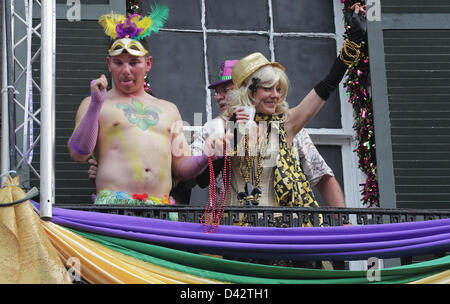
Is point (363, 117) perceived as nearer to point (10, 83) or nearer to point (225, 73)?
point (225, 73)

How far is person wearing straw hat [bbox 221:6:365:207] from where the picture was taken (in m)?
8.33

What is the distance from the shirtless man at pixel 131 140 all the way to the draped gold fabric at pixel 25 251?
1013 mm

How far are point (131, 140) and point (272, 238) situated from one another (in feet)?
4.67

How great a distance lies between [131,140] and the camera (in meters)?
8.35

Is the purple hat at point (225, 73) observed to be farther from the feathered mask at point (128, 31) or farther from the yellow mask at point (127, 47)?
the yellow mask at point (127, 47)

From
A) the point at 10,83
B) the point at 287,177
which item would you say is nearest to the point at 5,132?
the point at 10,83

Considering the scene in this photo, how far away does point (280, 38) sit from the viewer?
10.5 metres

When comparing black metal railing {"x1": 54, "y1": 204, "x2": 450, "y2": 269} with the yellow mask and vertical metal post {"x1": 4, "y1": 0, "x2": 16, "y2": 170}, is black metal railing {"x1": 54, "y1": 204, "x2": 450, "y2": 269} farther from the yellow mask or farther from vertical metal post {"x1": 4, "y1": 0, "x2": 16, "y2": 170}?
the yellow mask

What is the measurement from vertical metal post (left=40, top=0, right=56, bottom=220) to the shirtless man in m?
0.69

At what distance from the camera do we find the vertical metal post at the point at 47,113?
7105 mm
